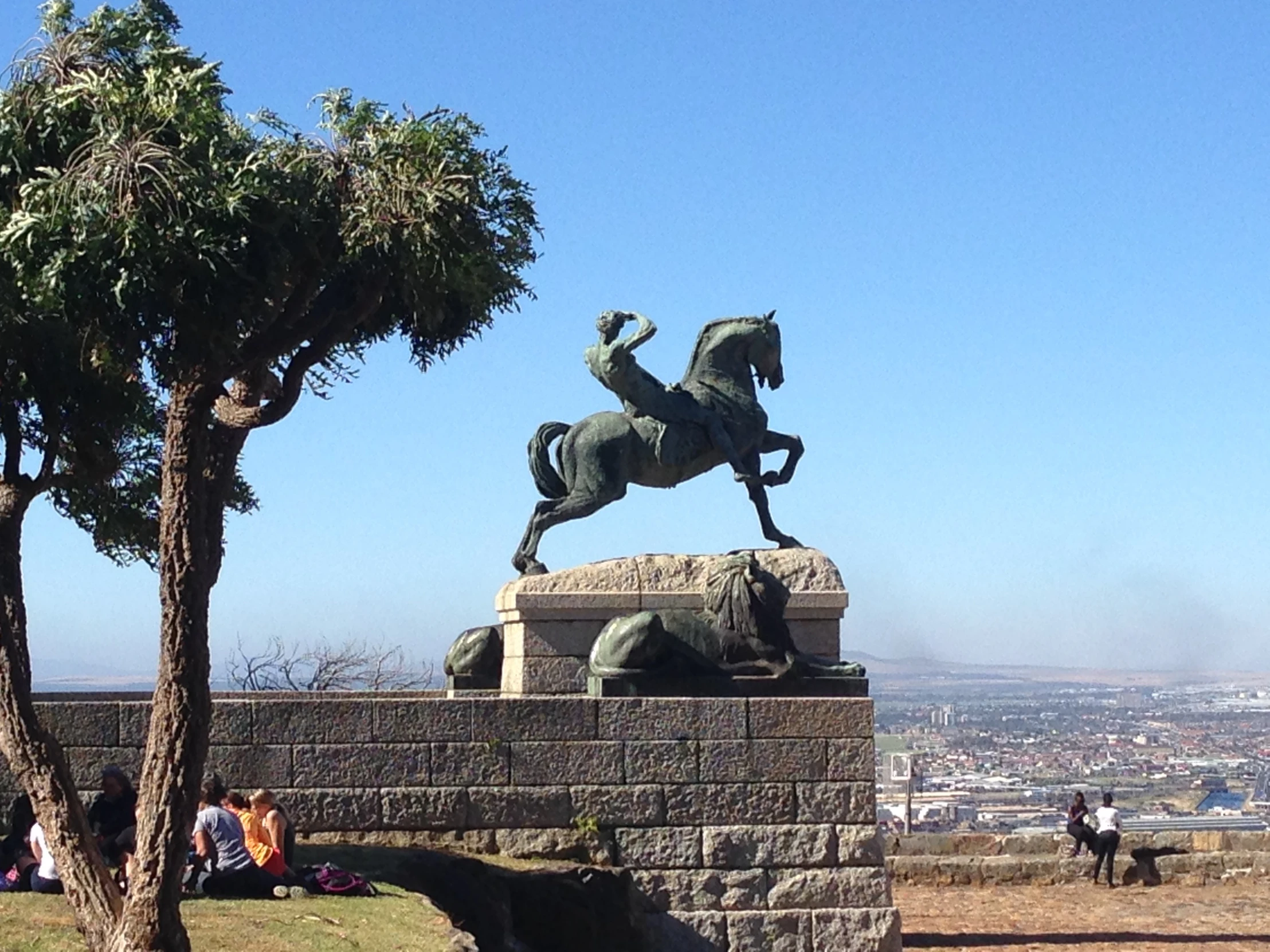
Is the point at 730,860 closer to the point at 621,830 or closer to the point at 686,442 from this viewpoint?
the point at 621,830

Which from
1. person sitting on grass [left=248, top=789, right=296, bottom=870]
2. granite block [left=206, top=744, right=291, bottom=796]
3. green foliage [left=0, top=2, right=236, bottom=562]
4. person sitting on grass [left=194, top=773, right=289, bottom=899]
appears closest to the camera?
green foliage [left=0, top=2, right=236, bottom=562]

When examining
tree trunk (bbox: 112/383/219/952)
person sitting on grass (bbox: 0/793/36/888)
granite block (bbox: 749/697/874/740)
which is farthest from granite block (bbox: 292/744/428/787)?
tree trunk (bbox: 112/383/219/952)

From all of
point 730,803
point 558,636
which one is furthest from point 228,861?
point 558,636

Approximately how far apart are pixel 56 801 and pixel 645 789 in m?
4.93

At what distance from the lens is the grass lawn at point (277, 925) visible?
28.8ft

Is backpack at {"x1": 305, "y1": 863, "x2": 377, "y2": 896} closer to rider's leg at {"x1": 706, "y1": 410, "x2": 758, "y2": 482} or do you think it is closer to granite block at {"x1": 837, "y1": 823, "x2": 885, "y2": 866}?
granite block at {"x1": 837, "y1": 823, "x2": 885, "y2": 866}

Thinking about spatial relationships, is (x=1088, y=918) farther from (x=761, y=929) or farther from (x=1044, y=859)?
(x=761, y=929)

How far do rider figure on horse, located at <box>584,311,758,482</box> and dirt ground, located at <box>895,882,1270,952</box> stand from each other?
4271mm

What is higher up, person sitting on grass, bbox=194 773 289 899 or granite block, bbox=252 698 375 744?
granite block, bbox=252 698 375 744

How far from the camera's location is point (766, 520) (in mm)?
14547

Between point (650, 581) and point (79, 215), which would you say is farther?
point (650, 581)

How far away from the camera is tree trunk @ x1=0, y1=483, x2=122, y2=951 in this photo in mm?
8352

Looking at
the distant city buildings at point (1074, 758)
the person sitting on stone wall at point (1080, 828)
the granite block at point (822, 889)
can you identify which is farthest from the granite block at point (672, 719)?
the distant city buildings at point (1074, 758)

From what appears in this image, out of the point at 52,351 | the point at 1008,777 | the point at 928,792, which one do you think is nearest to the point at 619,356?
the point at 52,351
